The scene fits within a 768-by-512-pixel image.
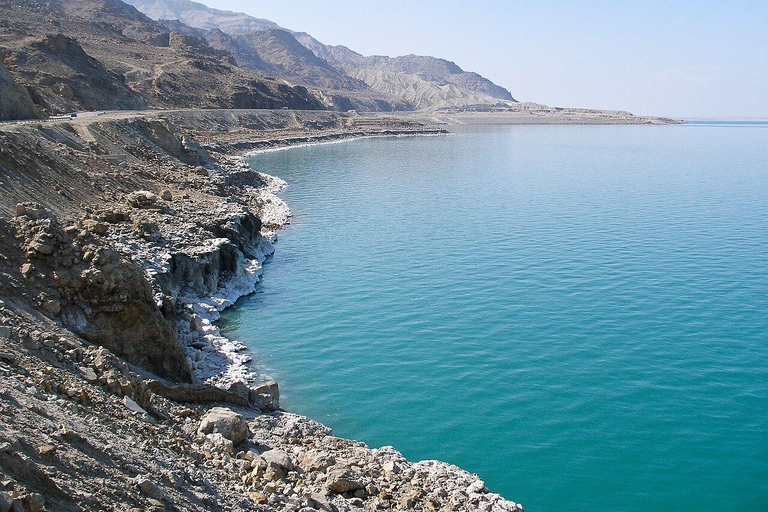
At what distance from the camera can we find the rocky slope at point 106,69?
2835 inches

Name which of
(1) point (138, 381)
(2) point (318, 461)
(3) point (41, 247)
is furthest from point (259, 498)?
(3) point (41, 247)

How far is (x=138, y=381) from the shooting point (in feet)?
50.0

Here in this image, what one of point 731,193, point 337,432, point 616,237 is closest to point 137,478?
point 337,432

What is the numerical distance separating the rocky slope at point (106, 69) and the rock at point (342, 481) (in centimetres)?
4175

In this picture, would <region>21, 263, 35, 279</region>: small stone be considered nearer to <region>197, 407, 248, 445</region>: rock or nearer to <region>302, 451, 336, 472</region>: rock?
<region>197, 407, 248, 445</region>: rock

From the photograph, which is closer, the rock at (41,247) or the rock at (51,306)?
the rock at (51,306)

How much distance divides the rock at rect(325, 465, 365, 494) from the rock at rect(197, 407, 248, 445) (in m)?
2.37

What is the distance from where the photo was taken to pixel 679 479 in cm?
1588

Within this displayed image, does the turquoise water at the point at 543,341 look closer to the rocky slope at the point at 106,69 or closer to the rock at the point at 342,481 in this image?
the rock at the point at 342,481

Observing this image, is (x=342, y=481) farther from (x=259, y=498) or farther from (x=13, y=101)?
(x=13, y=101)

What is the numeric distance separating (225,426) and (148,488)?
4.30 metres

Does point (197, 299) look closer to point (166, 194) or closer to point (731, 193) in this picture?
point (166, 194)

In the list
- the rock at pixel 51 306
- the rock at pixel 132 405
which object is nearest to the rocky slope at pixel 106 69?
the rock at pixel 51 306

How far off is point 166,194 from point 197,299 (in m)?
10.9
